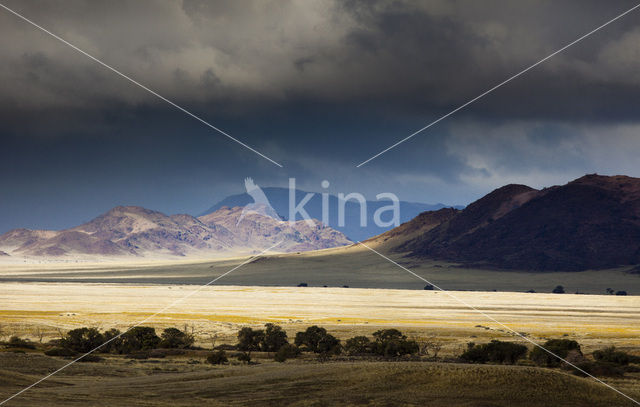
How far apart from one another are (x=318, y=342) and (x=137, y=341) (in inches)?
514

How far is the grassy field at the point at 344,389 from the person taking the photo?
76.7 ft

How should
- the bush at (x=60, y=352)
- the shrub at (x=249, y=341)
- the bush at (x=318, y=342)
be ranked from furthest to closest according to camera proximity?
the shrub at (x=249, y=341) → the bush at (x=318, y=342) → the bush at (x=60, y=352)

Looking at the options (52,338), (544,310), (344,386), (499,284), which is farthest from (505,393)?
(499,284)

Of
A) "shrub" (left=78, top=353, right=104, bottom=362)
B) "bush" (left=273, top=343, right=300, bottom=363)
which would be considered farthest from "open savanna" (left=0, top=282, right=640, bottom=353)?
"shrub" (left=78, top=353, right=104, bottom=362)

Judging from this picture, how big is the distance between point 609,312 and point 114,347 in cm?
8010

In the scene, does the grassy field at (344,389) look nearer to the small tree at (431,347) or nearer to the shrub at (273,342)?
the small tree at (431,347)

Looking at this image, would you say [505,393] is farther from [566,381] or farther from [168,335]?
[168,335]

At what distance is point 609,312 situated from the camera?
100312 millimetres

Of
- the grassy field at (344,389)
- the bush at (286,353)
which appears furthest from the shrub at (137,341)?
the grassy field at (344,389)

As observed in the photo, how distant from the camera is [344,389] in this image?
2494cm

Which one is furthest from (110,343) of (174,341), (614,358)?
(614,358)

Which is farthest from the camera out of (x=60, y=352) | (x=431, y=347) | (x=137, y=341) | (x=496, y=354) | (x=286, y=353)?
(x=431, y=347)

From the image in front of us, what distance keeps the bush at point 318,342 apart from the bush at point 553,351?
12.9 m

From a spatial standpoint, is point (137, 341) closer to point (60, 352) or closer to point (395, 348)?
point (60, 352)
